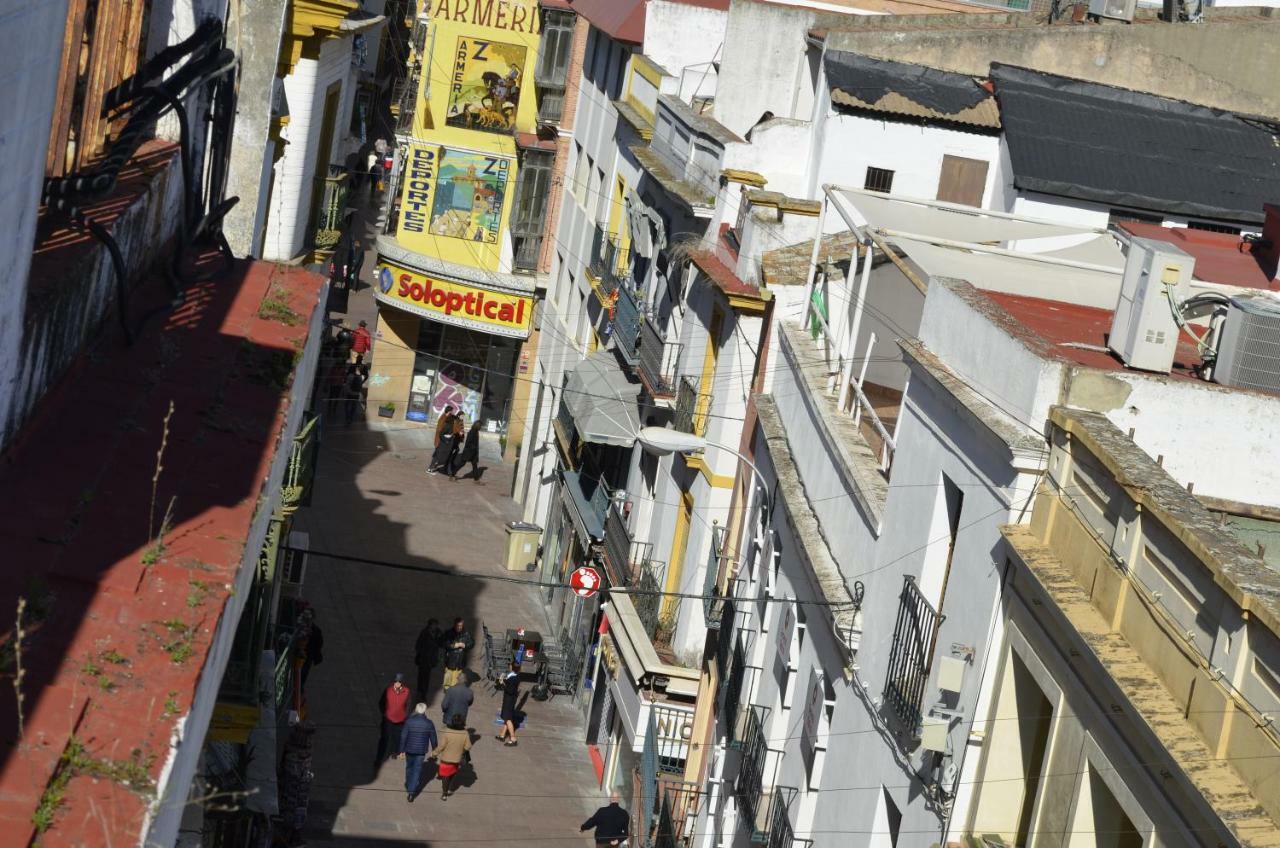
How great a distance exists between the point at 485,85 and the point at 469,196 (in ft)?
8.73

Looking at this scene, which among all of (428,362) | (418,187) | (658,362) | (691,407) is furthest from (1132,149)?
(428,362)

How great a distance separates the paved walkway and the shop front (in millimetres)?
978

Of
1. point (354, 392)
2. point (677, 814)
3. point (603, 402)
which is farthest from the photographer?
point (354, 392)

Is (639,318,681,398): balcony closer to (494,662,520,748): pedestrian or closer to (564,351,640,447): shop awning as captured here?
(564,351,640,447): shop awning

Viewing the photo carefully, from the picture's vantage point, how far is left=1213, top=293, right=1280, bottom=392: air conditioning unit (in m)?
11.8

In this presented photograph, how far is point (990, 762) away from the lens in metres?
11.8

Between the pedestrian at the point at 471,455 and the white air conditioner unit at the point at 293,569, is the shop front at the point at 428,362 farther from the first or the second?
the white air conditioner unit at the point at 293,569

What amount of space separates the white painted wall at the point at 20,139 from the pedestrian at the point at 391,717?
52.7ft

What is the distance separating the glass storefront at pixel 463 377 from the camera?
44781 mm

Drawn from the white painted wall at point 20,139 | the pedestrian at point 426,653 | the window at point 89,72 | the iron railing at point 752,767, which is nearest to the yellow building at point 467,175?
the pedestrian at point 426,653

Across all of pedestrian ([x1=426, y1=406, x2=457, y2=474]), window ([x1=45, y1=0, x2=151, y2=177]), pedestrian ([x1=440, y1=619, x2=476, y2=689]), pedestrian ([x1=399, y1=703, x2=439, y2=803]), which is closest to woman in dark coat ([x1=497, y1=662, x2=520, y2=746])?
pedestrian ([x1=440, y1=619, x2=476, y2=689])

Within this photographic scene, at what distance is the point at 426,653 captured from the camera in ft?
92.8

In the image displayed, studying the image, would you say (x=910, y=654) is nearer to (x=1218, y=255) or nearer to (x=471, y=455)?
(x=1218, y=255)

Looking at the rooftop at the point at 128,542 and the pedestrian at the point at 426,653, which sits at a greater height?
the rooftop at the point at 128,542
